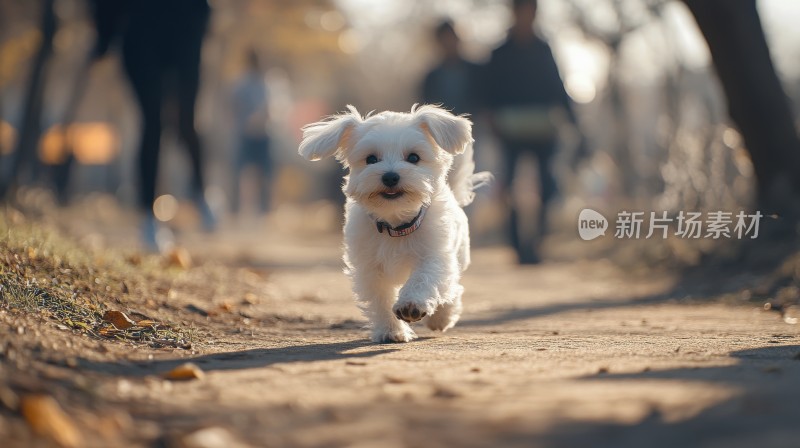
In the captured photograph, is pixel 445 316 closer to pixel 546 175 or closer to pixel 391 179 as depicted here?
pixel 391 179

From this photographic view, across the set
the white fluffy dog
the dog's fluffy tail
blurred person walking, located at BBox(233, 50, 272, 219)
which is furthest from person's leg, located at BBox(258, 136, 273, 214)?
the white fluffy dog

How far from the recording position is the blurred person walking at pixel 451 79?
12461 millimetres

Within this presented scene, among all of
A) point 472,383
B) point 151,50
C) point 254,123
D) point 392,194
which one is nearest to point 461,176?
point 392,194

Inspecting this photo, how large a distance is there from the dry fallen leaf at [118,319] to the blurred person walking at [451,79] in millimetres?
7681

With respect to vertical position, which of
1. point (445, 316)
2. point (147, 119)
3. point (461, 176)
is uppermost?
→ point (147, 119)

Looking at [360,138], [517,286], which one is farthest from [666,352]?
[517,286]

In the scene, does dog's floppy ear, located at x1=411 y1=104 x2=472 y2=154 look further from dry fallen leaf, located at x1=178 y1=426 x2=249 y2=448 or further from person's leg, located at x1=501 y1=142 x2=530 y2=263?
person's leg, located at x1=501 y1=142 x2=530 y2=263

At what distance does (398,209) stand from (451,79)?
7.24 m

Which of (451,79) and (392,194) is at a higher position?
(451,79)

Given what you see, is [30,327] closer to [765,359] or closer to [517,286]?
[765,359]

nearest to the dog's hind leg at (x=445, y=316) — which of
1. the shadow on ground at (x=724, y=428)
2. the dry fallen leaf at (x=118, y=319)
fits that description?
the dry fallen leaf at (x=118, y=319)

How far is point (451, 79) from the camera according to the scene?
41.3 ft

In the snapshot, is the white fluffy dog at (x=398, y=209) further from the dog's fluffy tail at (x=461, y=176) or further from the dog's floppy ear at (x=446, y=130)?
the dog's fluffy tail at (x=461, y=176)

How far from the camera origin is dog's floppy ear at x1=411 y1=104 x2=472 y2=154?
589 centimetres
